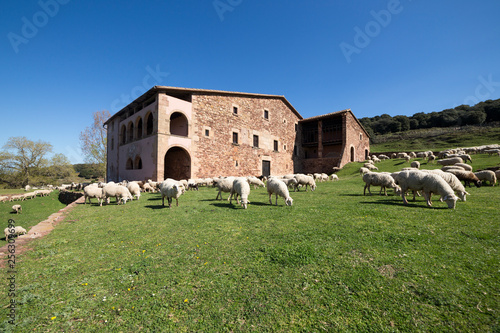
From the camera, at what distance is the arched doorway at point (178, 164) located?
20.9 meters

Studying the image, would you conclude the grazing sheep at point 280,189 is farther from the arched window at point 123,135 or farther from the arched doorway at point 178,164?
the arched window at point 123,135

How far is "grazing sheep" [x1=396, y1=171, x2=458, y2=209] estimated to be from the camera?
6.91 metres

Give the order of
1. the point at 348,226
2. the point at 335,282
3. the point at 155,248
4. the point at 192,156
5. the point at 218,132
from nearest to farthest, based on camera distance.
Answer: the point at 335,282 → the point at 155,248 → the point at 348,226 → the point at 192,156 → the point at 218,132

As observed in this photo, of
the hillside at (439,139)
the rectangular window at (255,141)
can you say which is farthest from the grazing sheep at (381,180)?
the hillside at (439,139)

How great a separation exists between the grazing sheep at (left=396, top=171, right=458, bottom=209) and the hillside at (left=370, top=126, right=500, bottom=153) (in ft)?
156

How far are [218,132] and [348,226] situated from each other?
19.7m

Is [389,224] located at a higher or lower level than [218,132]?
lower

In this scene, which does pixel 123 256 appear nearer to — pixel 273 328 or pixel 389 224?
pixel 273 328

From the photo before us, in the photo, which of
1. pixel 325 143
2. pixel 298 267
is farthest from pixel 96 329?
pixel 325 143

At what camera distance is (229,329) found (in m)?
2.32

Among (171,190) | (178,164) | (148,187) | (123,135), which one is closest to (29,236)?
(171,190)

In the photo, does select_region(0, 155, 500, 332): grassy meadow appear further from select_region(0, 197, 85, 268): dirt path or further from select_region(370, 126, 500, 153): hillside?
select_region(370, 126, 500, 153): hillside

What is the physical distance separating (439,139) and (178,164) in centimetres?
6743

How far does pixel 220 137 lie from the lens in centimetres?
2322
